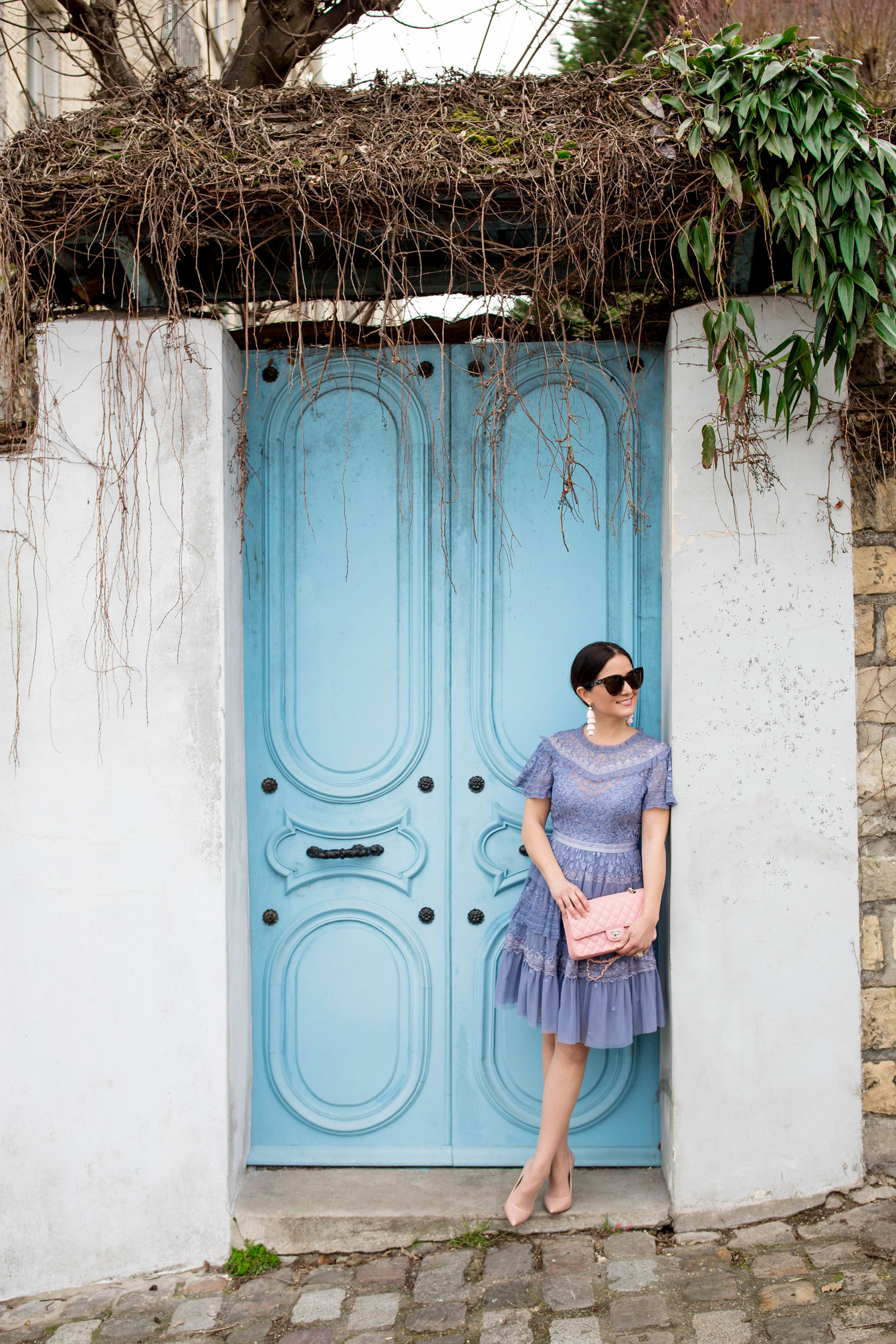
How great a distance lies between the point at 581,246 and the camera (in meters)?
2.89

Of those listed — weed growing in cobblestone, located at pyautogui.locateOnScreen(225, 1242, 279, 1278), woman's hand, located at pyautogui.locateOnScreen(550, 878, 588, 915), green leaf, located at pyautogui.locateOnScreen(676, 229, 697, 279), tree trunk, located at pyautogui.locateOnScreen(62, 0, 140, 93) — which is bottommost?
weed growing in cobblestone, located at pyautogui.locateOnScreen(225, 1242, 279, 1278)

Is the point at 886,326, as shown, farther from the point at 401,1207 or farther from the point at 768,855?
the point at 401,1207

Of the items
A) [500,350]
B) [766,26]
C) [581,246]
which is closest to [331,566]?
[500,350]

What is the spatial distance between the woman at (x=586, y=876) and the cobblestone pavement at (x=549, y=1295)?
0.23 metres

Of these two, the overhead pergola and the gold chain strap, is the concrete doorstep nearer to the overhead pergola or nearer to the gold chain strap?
the gold chain strap

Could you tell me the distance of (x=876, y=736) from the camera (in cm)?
313

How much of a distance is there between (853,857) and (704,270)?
6.20 feet

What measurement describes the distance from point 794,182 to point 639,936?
2.20 metres

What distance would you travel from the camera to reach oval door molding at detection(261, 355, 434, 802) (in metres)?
3.37

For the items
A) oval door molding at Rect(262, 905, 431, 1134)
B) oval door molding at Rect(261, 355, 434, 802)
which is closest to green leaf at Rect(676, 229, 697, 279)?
oval door molding at Rect(261, 355, 434, 802)

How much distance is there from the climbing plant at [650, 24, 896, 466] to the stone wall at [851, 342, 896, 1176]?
16.0 inches

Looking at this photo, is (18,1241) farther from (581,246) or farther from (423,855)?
(581,246)

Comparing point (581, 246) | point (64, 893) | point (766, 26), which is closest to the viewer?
point (581, 246)

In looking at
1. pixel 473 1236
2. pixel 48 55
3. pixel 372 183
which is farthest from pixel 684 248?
pixel 48 55
